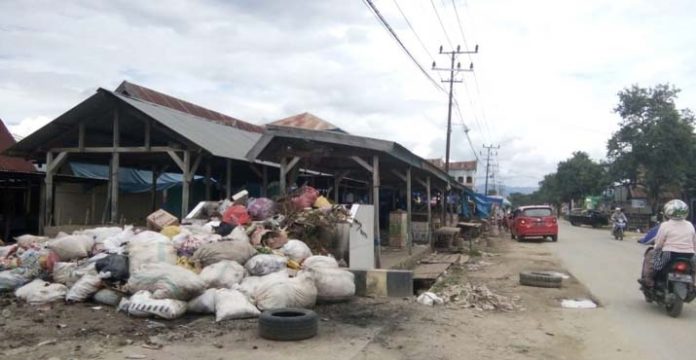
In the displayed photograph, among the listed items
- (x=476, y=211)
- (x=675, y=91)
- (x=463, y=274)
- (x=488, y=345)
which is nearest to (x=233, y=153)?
(x=463, y=274)

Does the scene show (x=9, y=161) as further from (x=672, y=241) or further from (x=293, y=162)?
(x=672, y=241)

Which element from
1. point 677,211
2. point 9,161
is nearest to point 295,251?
point 677,211

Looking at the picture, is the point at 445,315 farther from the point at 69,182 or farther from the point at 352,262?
the point at 69,182

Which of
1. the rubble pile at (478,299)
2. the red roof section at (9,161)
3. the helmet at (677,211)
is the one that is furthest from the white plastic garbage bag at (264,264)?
the red roof section at (9,161)

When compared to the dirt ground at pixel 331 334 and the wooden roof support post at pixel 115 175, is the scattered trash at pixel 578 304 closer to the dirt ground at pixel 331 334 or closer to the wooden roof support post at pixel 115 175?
the dirt ground at pixel 331 334

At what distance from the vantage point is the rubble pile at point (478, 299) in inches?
353

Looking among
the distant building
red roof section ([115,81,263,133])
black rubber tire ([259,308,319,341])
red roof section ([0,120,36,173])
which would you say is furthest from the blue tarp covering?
the distant building

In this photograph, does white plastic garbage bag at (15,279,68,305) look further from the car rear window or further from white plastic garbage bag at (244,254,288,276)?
the car rear window

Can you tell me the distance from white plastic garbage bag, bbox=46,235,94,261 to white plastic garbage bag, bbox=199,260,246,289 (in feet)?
7.37

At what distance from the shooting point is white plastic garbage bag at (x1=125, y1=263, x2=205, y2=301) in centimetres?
703

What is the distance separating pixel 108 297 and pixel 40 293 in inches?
36.8

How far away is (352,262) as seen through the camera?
10672mm

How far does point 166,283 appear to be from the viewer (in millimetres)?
7062

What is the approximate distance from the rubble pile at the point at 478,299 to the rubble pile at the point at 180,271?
181 cm
